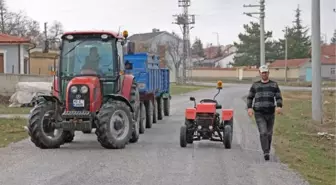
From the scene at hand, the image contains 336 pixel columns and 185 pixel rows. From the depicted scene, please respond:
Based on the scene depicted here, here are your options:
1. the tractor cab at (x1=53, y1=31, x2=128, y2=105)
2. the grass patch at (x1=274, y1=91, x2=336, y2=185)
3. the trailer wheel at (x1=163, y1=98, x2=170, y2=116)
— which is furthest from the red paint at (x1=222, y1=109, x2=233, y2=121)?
the trailer wheel at (x1=163, y1=98, x2=170, y2=116)

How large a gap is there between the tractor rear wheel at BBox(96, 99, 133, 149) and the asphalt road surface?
233mm

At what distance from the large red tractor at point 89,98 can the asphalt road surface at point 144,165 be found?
16.2 inches

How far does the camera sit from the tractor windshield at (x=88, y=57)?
1576cm

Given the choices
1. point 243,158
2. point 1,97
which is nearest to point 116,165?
point 243,158

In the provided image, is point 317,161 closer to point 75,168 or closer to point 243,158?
point 243,158

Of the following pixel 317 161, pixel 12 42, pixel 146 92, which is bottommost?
pixel 317 161

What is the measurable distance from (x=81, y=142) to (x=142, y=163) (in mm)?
4261

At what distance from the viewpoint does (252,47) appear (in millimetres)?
106312

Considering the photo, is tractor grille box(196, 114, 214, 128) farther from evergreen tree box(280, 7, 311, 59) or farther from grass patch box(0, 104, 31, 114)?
evergreen tree box(280, 7, 311, 59)

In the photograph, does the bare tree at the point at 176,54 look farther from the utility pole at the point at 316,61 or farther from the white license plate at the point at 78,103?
the white license plate at the point at 78,103

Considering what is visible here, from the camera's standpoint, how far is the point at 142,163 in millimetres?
12211

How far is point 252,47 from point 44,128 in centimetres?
9356

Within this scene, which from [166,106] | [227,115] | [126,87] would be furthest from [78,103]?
[166,106]

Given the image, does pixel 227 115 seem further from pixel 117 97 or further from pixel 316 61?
pixel 316 61
